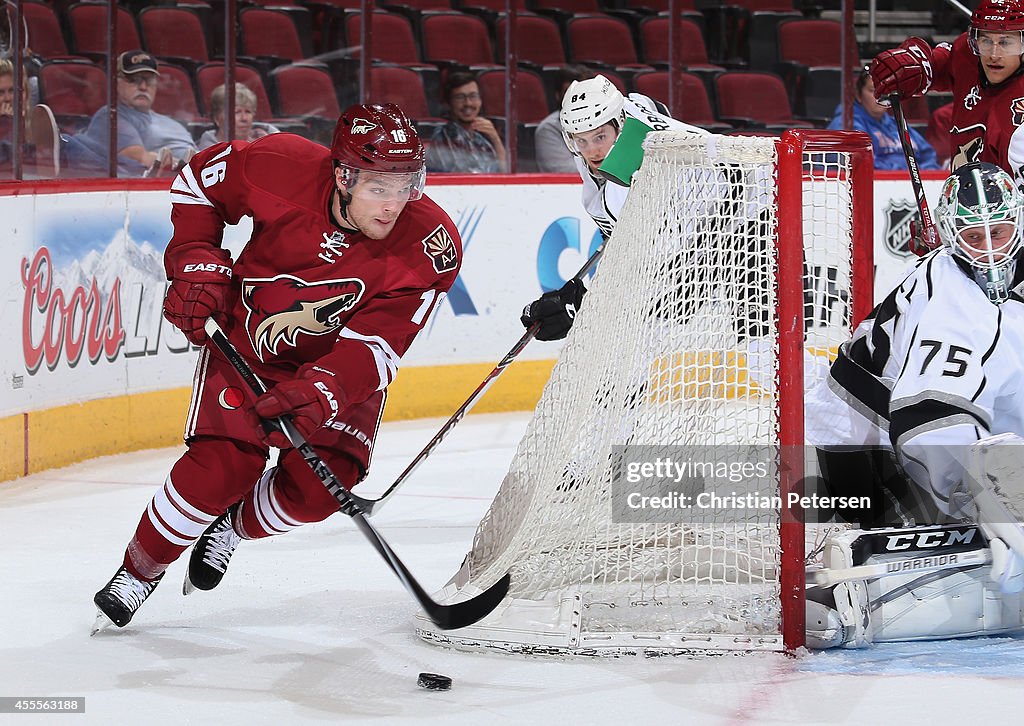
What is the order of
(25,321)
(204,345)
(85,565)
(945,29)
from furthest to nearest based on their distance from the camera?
(945,29)
(25,321)
(85,565)
(204,345)

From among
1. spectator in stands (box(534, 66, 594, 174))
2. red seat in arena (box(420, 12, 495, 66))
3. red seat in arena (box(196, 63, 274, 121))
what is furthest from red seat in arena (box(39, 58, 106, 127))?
spectator in stands (box(534, 66, 594, 174))

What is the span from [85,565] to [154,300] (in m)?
1.53

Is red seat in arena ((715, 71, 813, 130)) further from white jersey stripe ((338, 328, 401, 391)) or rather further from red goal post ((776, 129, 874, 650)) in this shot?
white jersey stripe ((338, 328, 401, 391))

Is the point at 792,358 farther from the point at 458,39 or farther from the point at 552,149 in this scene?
the point at 458,39

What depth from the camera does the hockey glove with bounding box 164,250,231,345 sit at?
2760 mm

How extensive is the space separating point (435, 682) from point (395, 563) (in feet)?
0.91

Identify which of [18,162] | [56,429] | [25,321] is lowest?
[56,429]

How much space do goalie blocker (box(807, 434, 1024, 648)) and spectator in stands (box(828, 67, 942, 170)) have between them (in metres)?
3.60

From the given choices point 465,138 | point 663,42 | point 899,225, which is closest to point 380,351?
point 465,138

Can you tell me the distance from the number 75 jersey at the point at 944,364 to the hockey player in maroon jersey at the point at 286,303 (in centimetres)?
80

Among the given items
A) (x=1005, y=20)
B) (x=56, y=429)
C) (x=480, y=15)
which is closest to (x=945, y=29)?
(x=480, y=15)

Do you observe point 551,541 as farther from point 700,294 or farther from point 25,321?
point 25,321

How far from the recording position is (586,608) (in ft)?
9.10

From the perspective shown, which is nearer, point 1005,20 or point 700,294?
point 700,294
